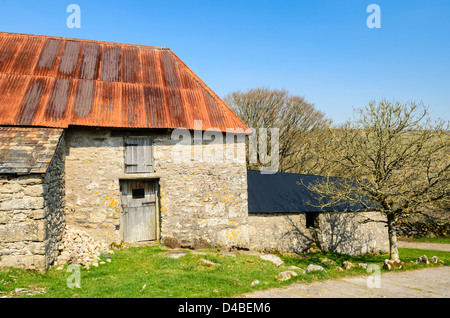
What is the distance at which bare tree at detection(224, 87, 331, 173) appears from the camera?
967 inches

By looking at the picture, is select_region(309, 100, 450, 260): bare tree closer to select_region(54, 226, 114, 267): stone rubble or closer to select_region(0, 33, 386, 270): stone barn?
select_region(0, 33, 386, 270): stone barn

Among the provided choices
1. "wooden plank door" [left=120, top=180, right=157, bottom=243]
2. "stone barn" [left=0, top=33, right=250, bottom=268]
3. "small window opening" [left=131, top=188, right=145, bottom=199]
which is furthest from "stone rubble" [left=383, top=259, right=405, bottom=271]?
"small window opening" [left=131, top=188, right=145, bottom=199]

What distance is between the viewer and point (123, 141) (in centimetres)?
1023

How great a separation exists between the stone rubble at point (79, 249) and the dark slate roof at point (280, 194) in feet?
19.9

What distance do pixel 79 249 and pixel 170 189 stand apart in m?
3.34

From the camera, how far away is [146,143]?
→ 10.5 metres

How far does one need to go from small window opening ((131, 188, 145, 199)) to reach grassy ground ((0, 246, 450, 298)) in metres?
1.97

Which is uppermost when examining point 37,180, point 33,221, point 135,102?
point 135,102

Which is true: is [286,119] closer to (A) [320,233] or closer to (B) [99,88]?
(A) [320,233]
